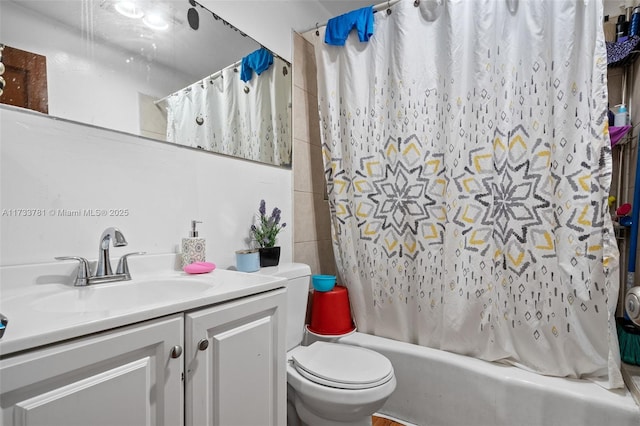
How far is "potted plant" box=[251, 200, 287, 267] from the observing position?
1.49m

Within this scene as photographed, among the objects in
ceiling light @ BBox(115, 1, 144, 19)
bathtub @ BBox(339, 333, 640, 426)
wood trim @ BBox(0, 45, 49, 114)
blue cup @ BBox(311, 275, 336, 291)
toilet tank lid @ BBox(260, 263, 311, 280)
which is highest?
ceiling light @ BBox(115, 1, 144, 19)

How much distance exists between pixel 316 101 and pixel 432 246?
1.15 meters

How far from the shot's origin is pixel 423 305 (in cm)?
164

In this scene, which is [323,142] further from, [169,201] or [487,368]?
[487,368]

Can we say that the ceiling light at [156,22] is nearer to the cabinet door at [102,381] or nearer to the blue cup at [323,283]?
the cabinet door at [102,381]

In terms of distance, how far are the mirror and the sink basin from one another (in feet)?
1.69

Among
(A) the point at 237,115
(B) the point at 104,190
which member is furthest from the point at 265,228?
(B) the point at 104,190

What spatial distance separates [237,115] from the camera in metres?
1.53

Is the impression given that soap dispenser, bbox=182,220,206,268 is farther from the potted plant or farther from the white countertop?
the potted plant

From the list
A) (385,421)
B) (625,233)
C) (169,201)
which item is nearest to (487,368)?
(385,421)

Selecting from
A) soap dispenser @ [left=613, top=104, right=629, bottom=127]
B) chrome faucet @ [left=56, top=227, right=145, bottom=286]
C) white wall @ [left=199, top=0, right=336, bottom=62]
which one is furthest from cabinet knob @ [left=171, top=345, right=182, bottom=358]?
soap dispenser @ [left=613, top=104, right=629, bottom=127]

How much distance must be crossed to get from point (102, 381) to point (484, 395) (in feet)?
4.80

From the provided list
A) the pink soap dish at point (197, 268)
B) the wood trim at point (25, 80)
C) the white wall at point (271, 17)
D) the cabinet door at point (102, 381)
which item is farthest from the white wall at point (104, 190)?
the white wall at point (271, 17)

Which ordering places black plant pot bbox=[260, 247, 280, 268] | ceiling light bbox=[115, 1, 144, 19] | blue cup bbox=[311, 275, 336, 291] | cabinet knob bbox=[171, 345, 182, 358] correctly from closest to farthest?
cabinet knob bbox=[171, 345, 182, 358] → ceiling light bbox=[115, 1, 144, 19] → black plant pot bbox=[260, 247, 280, 268] → blue cup bbox=[311, 275, 336, 291]
